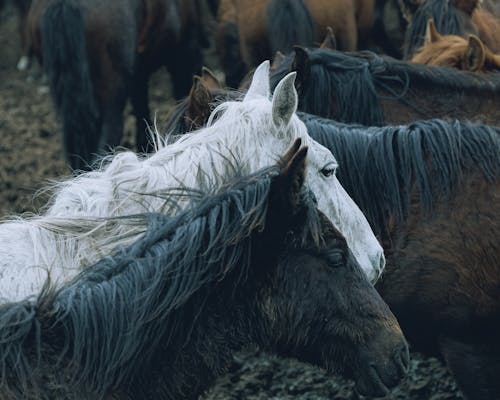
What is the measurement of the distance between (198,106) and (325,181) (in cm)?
91

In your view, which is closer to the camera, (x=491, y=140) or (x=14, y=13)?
(x=491, y=140)

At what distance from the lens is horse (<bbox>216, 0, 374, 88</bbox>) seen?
6578 mm

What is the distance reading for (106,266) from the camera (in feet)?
7.39

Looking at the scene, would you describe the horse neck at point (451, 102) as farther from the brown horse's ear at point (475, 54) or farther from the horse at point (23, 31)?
the horse at point (23, 31)

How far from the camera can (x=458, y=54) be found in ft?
15.8

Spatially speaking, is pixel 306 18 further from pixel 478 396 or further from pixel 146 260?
pixel 146 260

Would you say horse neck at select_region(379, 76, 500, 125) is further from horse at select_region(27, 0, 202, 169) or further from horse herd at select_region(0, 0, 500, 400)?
horse at select_region(27, 0, 202, 169)

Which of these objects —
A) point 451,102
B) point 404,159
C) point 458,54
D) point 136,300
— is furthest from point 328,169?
point 458,54

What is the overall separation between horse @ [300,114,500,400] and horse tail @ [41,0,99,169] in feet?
10.2

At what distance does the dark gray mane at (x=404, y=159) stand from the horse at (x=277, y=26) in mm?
3185

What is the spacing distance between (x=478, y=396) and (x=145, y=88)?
4.78 m

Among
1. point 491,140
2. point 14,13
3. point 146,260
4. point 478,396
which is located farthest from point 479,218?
point 14,13

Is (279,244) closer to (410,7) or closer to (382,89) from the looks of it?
(382,89)

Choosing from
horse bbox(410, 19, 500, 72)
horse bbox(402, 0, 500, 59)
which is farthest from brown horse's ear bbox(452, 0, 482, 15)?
horse bbox(410, 19, 500, 72)
